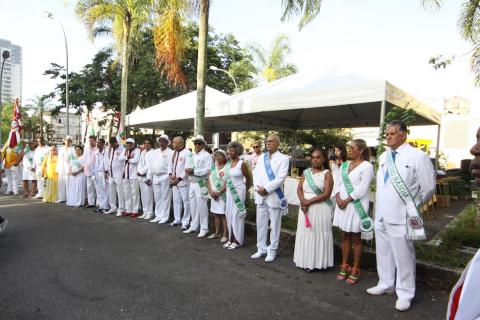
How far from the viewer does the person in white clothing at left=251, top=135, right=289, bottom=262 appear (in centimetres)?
510

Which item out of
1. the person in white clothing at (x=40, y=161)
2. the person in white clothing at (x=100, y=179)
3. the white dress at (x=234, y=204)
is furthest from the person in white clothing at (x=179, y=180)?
the person in white clothing at (x=40, y=161)

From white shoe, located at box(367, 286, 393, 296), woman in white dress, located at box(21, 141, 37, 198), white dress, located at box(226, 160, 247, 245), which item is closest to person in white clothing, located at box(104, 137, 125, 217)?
white dress, located at box(226, 160, 247, 245)

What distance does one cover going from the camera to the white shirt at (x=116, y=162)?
8.28 meters

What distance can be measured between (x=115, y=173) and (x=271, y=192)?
4.82 metres

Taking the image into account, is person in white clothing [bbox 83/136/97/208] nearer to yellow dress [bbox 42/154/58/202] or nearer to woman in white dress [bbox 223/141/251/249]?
yellow dress [bbox 42/154/58/202]

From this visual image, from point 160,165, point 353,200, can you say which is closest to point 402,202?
point 353,200

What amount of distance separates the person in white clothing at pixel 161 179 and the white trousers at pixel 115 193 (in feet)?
3.72

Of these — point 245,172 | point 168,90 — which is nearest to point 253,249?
point 245,172

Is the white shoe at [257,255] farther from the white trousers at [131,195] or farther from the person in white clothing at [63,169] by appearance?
the person in white clothing at [63,169]

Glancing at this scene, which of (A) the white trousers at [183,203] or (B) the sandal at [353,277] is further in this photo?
(A) the white trousers at [183,203]

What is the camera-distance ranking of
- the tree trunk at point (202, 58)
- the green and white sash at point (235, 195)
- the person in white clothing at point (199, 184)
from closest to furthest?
1. the green and white sash at point (235, 195)
2. the person in white clothing at point (199, 184)
3. the tree trunk at point (202, 58)

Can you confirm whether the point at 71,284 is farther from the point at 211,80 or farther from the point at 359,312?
the point at 211,80

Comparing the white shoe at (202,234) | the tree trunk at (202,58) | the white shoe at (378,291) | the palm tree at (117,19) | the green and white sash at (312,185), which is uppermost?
the palm tree at (117,19)

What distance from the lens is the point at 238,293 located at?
3.94 meters
